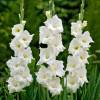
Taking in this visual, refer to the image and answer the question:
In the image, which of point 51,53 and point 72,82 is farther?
point 72,82

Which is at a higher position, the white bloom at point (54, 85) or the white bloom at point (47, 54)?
the white bloom at point (47, 54)

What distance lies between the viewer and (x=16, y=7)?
6176 millimetres

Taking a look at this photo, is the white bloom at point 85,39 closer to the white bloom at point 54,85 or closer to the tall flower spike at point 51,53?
the tall flower spike at point 51,53

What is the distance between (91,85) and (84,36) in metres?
0.58

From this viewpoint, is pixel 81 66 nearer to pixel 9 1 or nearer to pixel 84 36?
pixel 84 36

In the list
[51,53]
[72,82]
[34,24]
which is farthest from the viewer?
[34,24]

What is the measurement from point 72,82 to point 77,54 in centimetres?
21

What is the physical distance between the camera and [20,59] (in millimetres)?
3787

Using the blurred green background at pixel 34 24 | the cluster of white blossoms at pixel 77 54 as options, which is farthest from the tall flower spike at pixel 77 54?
the blurred green background at pixel 34 24

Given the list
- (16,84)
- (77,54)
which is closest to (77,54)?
(77,54)

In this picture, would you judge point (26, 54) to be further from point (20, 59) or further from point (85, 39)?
point (85, 39)

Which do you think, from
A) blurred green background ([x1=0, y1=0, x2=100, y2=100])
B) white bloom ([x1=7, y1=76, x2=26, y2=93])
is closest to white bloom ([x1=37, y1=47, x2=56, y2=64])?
white bloom ([x1=7, y1=76, x2=26, y2=93])

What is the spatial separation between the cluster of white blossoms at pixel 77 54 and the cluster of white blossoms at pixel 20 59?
285 millimetres

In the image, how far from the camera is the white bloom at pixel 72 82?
381 centimetres
